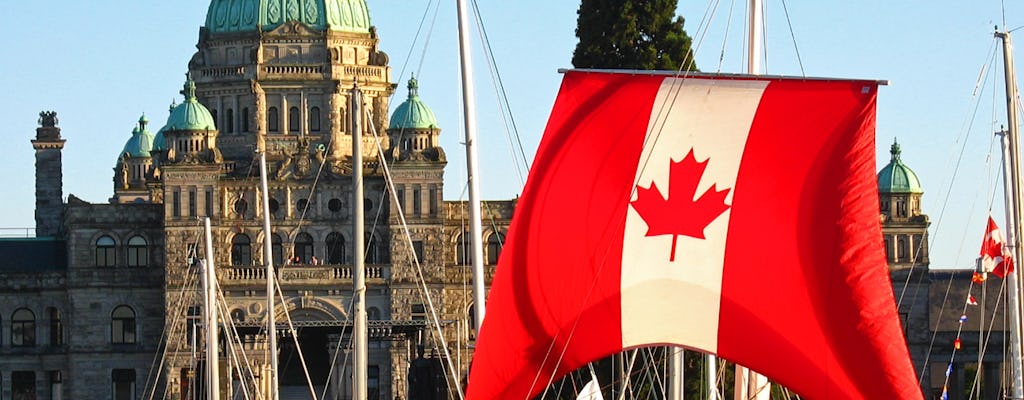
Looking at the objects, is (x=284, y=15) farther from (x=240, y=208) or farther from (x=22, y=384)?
(x=22, y=384)

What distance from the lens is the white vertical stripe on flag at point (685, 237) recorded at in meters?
32.3

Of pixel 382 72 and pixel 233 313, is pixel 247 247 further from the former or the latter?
pixel 382 72

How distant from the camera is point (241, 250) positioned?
111438 millimetres

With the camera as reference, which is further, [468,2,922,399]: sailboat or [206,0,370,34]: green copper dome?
[206,0,370,34]: green copper dome

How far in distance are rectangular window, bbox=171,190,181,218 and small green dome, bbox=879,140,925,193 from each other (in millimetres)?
30433

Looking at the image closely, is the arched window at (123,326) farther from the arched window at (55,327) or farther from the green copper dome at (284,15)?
the green copper dome at (284,15)

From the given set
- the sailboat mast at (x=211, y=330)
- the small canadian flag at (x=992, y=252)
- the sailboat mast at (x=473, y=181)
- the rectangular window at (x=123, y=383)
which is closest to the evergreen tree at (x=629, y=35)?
the small canadian flag at (x=992, y=252)

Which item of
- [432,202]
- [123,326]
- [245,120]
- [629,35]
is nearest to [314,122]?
[245,120]

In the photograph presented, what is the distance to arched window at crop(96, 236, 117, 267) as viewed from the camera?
371 feet

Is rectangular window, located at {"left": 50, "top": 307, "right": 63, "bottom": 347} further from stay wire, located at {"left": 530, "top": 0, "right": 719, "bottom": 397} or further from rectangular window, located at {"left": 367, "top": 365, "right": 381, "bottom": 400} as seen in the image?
stay wire, located at {"left": 530, "top": 0, "right": 719, "bottom": 397}

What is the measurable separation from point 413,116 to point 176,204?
10453 millimetres

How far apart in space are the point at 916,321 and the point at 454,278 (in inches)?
811

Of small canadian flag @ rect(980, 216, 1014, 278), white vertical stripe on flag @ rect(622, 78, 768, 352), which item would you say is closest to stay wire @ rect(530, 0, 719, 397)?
white vertical stripe on flag @ rect(622, 78, 768, 352)

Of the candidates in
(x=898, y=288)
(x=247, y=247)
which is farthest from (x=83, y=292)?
(x=898, y=288)
